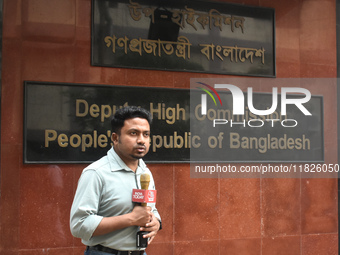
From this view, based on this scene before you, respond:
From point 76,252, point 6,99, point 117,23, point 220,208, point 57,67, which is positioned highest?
point 117,23

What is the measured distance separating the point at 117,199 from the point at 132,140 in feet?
1.30

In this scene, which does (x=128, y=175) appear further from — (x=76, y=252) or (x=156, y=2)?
(x=156, y=2)

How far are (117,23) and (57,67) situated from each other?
91 centimetres

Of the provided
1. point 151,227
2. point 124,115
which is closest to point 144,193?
point 151,227

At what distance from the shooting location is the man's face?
335 cm

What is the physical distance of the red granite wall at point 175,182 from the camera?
5719mm

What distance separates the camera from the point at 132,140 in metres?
3.35

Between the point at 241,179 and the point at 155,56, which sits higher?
the point at 155,56

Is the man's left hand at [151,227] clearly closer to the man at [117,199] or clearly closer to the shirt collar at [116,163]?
the man at [117,199]

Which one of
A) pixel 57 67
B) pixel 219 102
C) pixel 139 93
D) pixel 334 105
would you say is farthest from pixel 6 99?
pixel 334 105

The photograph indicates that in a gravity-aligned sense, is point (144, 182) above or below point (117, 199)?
above

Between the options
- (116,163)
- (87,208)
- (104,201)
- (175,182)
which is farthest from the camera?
(175,182)

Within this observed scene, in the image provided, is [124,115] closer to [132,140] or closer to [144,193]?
[132,140]

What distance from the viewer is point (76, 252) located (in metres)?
5.88
